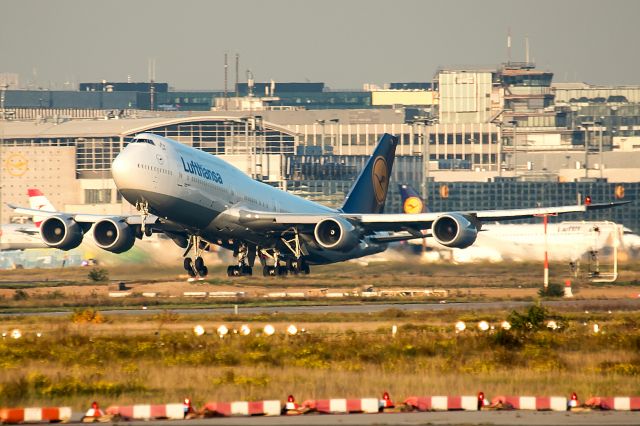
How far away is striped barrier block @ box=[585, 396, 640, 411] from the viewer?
25016 millimetres

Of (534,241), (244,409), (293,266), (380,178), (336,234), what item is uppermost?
→ (380,178)

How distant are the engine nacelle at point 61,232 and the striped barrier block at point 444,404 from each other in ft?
129

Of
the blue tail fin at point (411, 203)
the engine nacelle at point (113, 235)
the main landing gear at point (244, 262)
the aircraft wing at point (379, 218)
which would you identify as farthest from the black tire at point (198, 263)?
the blue tail fin at point (411, 203)

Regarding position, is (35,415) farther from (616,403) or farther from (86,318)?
(86,318)

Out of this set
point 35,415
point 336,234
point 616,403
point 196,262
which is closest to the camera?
point 35,415

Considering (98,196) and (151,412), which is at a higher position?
(98,196)

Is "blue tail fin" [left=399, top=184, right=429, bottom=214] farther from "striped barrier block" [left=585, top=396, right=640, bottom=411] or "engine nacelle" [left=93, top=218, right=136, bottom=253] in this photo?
"striped barrier block" [left=585, top=396, right=640, bottom=411]

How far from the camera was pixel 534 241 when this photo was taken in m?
95.5

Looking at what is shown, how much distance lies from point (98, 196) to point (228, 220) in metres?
97.2

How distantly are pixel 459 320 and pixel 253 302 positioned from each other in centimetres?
1554

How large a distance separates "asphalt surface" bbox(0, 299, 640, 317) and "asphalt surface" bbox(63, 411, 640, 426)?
27.0 metres

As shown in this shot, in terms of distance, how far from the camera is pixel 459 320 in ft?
152

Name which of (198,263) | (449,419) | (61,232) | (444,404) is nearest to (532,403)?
(444,404)

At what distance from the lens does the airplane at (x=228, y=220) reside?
2170 inches
